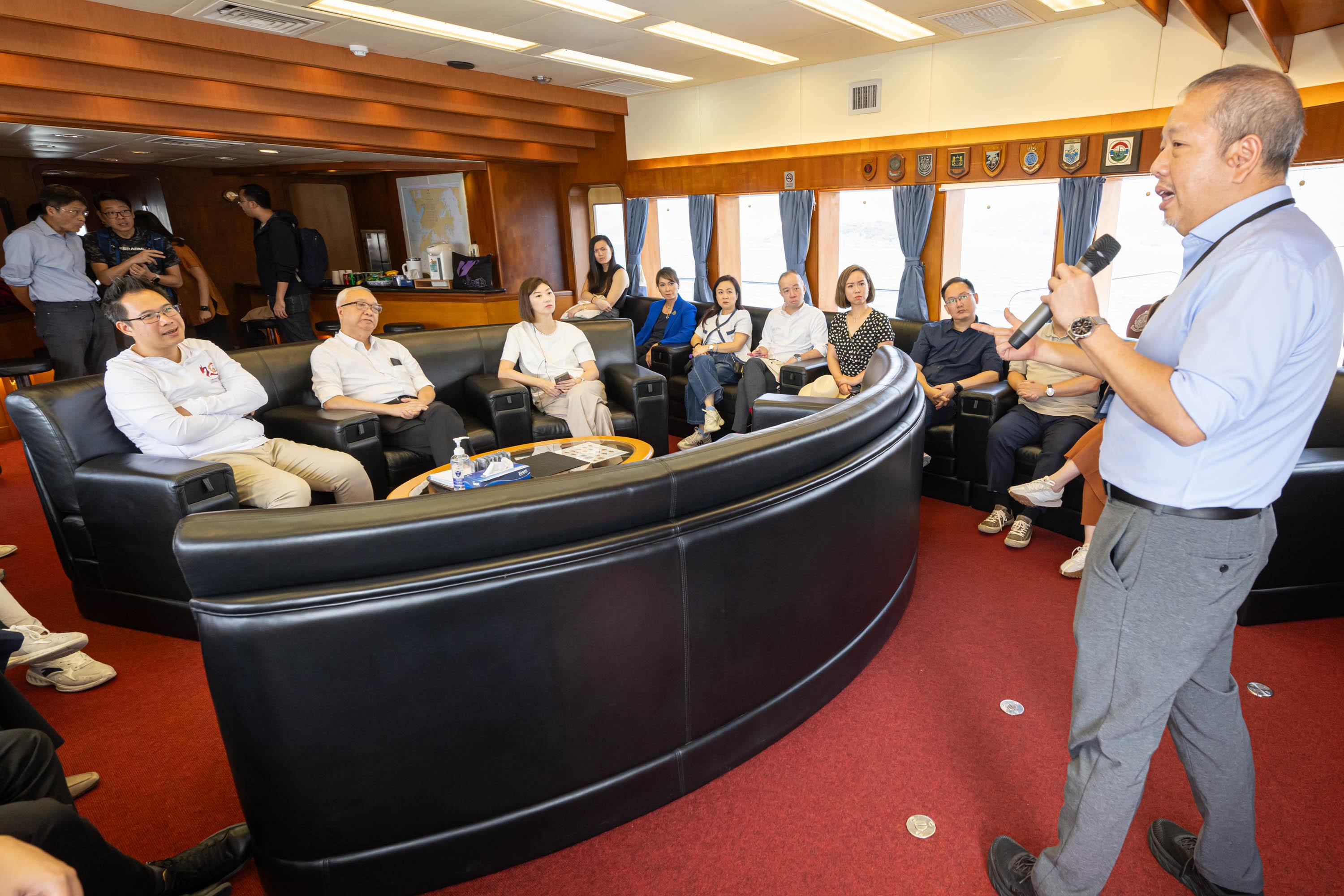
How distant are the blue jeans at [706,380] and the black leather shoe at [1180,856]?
4090 mm

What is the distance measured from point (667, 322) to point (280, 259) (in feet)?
11.7

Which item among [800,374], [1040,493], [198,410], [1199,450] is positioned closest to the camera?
[1199,450]

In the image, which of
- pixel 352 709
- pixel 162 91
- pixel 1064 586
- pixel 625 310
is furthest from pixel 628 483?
pixel 625 310

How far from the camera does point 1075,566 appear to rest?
3305 millimetres

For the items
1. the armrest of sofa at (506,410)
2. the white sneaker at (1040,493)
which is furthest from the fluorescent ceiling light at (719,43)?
the white sneaker at (1040,493)

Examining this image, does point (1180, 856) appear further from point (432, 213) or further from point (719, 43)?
point (432, 213)

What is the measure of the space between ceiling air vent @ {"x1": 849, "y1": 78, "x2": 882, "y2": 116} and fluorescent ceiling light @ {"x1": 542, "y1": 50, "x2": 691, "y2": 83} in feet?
5.38

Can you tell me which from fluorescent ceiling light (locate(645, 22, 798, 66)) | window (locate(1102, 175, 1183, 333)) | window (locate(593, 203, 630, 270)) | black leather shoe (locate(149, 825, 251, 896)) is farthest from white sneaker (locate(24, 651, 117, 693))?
window (locate(593, 203, 630, 270))

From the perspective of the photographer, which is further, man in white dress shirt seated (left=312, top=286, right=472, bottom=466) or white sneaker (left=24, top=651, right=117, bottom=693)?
man in white dress shirt seated (left=312, top=286, right=472, bottom=466)

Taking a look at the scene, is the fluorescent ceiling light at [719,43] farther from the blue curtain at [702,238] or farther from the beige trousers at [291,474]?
the beige trousers at [291,474]

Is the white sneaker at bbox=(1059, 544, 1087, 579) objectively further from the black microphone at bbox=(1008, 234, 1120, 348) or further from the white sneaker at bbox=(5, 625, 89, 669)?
the white sneaker at bbox=(5, 625, 89, 669)

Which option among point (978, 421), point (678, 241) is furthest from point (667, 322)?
point (978, 421)

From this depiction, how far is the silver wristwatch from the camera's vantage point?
1.29 meters

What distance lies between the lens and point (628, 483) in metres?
1.67
